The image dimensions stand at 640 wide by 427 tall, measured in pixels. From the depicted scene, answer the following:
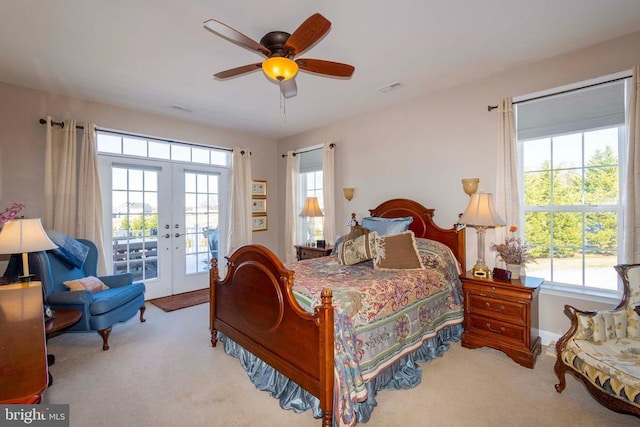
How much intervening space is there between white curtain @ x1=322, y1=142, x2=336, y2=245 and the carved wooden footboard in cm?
217

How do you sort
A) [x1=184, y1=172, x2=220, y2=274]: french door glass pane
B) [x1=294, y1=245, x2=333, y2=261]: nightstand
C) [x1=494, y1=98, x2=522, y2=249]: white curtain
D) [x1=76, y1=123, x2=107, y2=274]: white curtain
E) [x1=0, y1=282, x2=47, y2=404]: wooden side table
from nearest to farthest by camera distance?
[x1=0, y1=282, x2=47, y2=404]: wooden side table → [x1=494, y1=98, x2=522, y2=249]: white curtain → [x1=76, y1=123, x2=107, y2=274]: white curtain → [x1=294, y1=245, x2=333, y2=261]: nightstand → [x1=184, y1=172, x2=220, y2=274]: french door glass pane

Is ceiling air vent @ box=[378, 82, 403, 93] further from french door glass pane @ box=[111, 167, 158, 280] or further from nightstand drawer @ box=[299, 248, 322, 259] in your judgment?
french door glass pane @ box=[111, 167, 158, 280]

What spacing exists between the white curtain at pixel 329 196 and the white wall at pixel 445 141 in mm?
100

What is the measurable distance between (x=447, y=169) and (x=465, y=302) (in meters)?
1.53

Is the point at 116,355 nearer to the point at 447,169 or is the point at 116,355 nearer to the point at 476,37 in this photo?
the point at 447,169

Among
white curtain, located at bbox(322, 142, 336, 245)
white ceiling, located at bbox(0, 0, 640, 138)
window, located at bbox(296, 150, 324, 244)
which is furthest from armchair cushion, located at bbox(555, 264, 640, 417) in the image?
window, located at bbox(296, 150, 324, 244)

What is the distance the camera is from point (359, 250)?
3.03 m

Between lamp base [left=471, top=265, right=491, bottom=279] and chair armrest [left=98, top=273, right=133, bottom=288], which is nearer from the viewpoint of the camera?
lamp base [left=471, top=265, right=491, bottom=279]

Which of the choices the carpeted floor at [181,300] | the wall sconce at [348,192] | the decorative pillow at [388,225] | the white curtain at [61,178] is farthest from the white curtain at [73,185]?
the decorative pillow at [388,225]

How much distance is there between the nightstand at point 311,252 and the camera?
4.26 m

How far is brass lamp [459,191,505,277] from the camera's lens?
2754 mm

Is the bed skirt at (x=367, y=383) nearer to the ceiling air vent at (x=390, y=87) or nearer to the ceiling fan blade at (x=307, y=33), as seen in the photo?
the ceiling fan blade at (x=307, y=33)

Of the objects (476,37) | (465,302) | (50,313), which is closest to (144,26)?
(50,313)

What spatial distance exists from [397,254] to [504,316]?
3.42 ft
